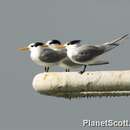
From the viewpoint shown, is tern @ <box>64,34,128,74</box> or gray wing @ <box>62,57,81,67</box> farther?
gray wing @ <box>62,57,81,67</box>

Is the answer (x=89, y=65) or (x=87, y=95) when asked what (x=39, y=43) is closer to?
(x=89, y=65)

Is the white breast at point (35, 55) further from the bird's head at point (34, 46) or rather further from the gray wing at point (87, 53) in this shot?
the gray wing at point (87, 53)

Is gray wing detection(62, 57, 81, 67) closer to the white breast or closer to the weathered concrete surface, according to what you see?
the white breast

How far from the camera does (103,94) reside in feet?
46.8

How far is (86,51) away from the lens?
55.9 ft

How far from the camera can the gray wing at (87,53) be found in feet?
54.9

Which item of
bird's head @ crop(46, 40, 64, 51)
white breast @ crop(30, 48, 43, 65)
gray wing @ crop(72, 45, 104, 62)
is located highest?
gray wing @ crop(72, 45, 104, 62)

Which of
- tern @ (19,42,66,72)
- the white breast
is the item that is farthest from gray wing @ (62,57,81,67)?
the white breast

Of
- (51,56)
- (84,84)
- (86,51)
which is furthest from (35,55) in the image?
(84,84)

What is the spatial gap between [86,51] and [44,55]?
148 centimetres

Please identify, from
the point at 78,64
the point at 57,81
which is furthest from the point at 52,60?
the point at 57,81

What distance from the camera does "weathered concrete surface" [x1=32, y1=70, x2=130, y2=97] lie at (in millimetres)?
14043

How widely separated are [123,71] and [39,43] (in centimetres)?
479

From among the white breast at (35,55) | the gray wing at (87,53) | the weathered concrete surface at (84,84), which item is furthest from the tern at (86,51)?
the weathered concrete surface at (84,84)
